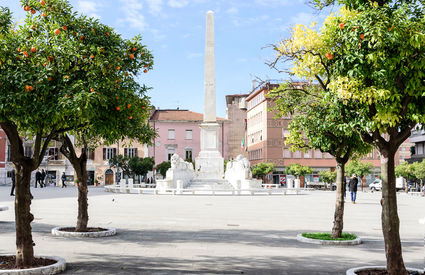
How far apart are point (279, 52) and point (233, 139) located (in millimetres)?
84488

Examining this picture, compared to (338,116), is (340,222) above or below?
below

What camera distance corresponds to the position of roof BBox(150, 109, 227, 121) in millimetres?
85188

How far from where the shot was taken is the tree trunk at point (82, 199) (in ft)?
41.9

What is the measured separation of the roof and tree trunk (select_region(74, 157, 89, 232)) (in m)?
71.4

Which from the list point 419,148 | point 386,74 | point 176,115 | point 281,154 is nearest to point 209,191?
point 386,74

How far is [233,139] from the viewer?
94.6 metres

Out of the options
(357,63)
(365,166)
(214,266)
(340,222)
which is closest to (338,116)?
(357,63)

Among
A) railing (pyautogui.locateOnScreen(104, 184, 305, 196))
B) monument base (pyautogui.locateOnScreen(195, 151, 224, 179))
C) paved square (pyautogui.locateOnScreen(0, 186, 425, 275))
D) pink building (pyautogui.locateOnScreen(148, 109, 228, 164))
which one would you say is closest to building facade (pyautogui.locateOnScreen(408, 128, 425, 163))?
pink building (pyautogui.locateOnScreen(148, 109, 228, 164))

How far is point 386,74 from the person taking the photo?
7.18 meters

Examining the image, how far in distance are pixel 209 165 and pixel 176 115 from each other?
43754 mm

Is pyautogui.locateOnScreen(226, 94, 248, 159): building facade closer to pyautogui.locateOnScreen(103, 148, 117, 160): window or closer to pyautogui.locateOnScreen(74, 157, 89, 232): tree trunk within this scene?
pyautogui.locateOnScreen(103, 148, 117, 160): window

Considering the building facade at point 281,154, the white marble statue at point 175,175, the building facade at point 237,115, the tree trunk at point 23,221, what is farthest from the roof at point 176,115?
the tree trunk at point 23,221

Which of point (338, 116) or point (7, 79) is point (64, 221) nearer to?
point (7, 79)

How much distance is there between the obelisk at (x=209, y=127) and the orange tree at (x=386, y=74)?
35.6 metres
